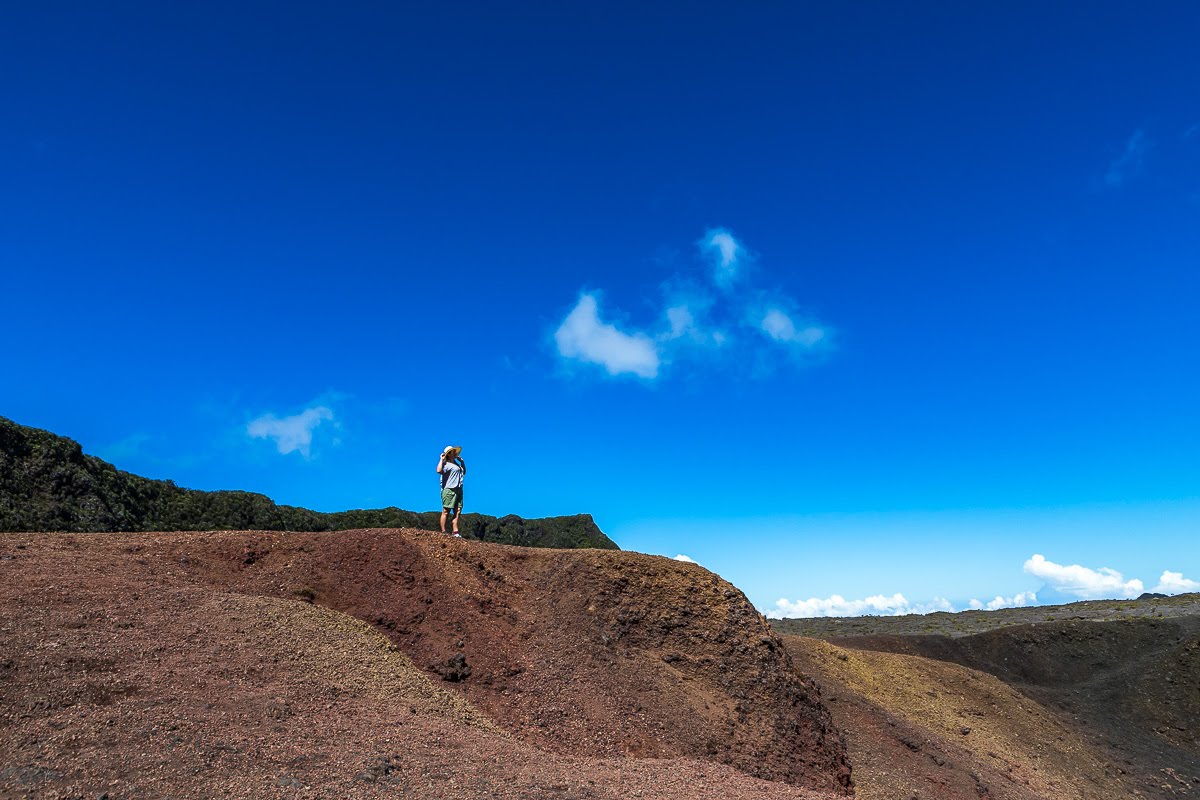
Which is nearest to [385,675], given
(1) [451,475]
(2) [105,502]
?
(1) [451,475]

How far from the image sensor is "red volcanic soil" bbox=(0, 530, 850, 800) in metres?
7.21

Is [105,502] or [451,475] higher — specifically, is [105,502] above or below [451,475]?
below

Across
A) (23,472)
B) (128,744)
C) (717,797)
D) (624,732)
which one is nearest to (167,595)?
(128,744)

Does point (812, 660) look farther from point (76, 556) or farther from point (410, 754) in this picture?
point (76, 556)

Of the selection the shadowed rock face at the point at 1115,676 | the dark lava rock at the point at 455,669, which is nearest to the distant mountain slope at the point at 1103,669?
the shadowed rock face at the point at 1115,676

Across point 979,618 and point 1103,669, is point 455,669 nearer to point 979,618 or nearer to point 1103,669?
point 1103,669

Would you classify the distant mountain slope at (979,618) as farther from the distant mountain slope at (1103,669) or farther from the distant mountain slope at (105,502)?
the distant mountain slope at (105,502)

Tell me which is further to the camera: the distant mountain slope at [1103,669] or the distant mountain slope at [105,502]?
the distant mountain slope at [1103,669]

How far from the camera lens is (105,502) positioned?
21.4 metres

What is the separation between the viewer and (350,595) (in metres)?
12.6

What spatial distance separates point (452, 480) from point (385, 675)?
23.3ft

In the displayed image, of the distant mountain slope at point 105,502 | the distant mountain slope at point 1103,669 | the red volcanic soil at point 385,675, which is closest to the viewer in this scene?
the red volcanic soil at point 385,675

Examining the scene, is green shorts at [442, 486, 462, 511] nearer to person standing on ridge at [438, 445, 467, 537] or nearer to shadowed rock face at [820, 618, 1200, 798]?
person standing on ridge at [438, 445, 467, 537]

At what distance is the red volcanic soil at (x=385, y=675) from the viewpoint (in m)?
7.21
